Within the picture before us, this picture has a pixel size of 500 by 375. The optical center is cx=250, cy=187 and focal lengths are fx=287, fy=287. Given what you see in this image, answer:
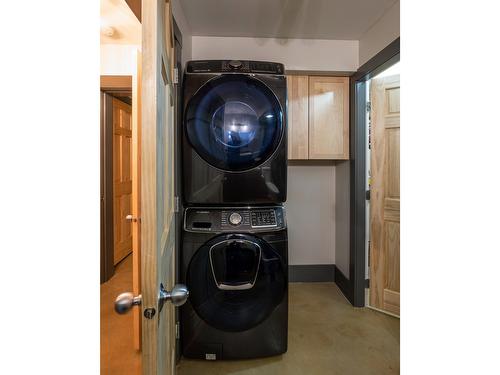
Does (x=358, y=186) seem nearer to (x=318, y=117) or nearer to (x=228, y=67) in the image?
(x=318, y=117)

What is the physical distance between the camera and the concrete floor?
1835 millimetres

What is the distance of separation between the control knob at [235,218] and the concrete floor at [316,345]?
94cm

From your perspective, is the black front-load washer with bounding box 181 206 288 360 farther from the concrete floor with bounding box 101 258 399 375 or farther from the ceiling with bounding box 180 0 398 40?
the ceiling with bounding box 180 0 398 40

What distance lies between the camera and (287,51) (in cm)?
265

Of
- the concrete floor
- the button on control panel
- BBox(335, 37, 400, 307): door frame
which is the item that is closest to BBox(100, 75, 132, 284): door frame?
the concrete floor

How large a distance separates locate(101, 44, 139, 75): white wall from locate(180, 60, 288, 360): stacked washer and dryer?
94 centimetres

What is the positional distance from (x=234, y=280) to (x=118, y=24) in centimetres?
199

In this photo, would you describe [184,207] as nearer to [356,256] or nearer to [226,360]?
[226,360]

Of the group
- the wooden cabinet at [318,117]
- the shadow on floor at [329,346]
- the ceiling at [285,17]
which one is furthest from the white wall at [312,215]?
the ceiling at [285,17]

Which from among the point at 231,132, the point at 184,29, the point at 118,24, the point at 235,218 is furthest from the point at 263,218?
the point at 118,24

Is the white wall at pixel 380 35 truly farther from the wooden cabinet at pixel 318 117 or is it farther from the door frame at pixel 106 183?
the door frame at pixel 106 183

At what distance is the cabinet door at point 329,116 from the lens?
2.76 meters
